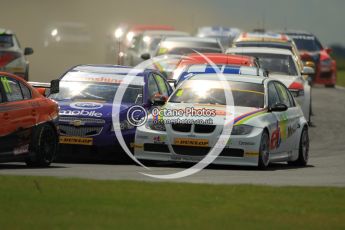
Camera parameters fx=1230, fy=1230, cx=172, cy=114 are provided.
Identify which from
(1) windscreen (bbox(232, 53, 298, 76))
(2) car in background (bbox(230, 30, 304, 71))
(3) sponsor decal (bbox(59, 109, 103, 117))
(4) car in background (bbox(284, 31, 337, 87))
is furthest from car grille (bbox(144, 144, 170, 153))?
(4) car in background (bbox(284, 31, 337, 87))

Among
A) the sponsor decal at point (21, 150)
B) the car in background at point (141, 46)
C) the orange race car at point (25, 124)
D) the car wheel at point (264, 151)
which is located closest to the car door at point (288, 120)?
the car wheel at point (264, 151)

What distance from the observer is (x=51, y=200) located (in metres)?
11.1

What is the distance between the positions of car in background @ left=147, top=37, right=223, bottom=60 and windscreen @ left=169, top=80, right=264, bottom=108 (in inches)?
488

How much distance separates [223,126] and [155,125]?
941 mm

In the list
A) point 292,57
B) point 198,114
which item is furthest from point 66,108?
point 292,57

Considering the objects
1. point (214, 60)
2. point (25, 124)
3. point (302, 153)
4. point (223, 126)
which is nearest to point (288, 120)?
point (302, 153)

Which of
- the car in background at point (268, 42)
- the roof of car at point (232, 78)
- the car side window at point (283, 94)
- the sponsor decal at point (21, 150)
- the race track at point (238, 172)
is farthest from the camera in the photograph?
the car in background at point (268, 42)

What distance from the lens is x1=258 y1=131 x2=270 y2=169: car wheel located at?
15.9 m

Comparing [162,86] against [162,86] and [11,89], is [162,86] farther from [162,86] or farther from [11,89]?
[11,89]

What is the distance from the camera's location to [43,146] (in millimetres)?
15469

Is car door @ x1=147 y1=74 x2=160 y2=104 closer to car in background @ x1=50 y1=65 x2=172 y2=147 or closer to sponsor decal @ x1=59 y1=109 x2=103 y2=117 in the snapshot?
car in background @ x1=50 y1=65 x2=172 y2=147

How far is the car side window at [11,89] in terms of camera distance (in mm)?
14787

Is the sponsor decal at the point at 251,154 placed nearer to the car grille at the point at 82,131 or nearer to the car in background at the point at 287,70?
the car grille at the point at 82,131

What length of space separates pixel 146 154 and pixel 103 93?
213 cm
